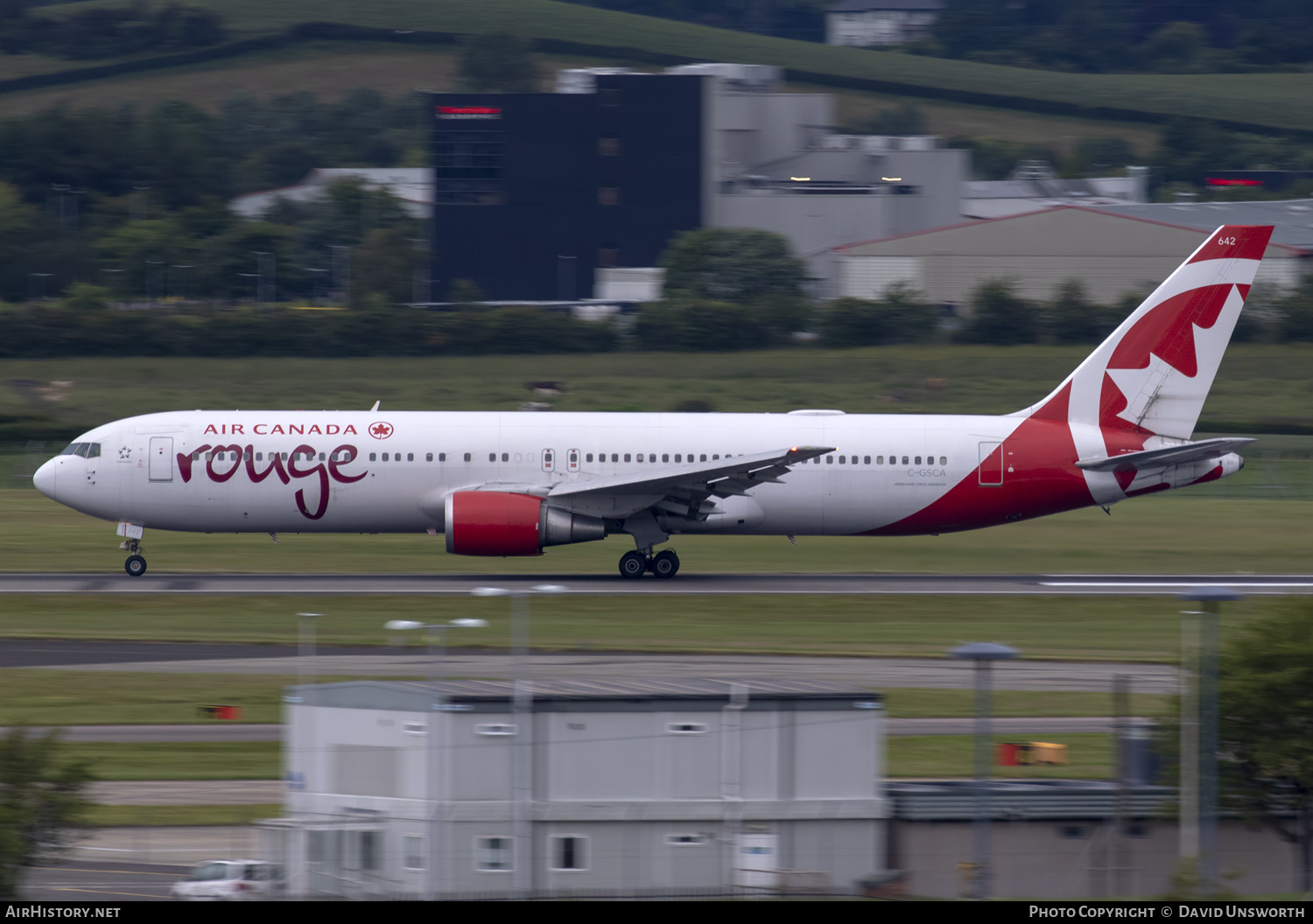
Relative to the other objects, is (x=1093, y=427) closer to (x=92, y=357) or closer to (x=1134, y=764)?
(x=1134, y=764)

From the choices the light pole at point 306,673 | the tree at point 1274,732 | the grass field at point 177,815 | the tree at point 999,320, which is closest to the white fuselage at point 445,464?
the light pole at point 306,673

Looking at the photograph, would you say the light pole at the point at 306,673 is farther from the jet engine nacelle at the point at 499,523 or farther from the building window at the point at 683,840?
the jet engine nacelle at the point at 499,523

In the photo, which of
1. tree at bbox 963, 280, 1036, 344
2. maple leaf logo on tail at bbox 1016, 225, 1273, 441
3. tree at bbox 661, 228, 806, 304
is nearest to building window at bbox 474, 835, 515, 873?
maple leaf logo on tail at bbox 1016, 225, 1273, 441

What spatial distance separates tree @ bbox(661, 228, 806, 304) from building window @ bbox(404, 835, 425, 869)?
297 feet

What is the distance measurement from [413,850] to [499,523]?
69.5 ft

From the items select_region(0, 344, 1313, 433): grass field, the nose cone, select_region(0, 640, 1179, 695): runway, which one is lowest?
select_region(0, 640, 1179, 695): runway

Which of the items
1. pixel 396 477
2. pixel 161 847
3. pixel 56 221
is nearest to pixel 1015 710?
pixel 161 847

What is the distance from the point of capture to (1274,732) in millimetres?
20156

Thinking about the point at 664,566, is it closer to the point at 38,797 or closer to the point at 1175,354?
the point at 1175,354

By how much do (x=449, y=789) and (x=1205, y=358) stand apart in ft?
99.1

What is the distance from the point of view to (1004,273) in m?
112

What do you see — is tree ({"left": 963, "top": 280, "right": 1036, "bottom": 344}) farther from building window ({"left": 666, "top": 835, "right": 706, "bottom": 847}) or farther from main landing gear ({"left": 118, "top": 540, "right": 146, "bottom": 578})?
building window ({"left": 666, "top": 835, "right": 706, "bottom": 847})

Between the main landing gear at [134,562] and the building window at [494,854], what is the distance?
25.2 metres

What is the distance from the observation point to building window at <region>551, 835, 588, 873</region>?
59.8 ft
